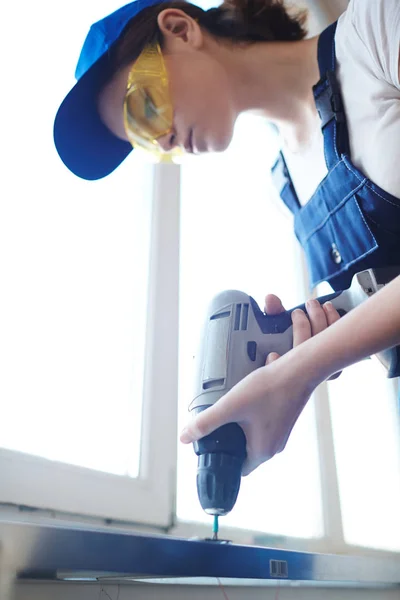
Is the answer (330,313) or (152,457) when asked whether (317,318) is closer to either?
(330,313)

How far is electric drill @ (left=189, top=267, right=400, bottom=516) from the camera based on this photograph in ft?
2.27

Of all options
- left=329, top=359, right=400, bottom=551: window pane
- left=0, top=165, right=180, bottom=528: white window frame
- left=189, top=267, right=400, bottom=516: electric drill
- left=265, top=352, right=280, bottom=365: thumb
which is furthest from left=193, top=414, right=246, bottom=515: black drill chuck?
left=329, top=359, right=400, bottom=551: window pane

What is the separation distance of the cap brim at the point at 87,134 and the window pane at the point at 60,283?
13cm

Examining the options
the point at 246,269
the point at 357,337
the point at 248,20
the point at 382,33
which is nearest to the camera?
the point at 357,337

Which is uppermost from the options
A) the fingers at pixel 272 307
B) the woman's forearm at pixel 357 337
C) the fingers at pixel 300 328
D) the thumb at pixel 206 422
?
the fingers at pixel 272 307

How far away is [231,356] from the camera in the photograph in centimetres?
77

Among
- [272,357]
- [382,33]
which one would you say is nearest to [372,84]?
[382,33]

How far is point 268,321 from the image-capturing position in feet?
2.65

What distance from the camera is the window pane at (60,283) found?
0.95 m

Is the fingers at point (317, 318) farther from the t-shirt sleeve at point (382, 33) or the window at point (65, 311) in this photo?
the window at point (65, 311)

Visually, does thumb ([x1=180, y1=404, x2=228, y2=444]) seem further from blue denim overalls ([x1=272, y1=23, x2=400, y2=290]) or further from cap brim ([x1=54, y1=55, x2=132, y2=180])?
cap brim ([x1=54, y1=55, x2=132, y2=180])

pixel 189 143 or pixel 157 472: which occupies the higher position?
pixel 189 143

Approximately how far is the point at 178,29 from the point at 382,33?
0.39 m

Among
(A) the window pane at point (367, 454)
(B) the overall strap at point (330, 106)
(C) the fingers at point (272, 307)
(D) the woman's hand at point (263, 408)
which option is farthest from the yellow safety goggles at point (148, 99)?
(A) the window pane at point (367, 454)
